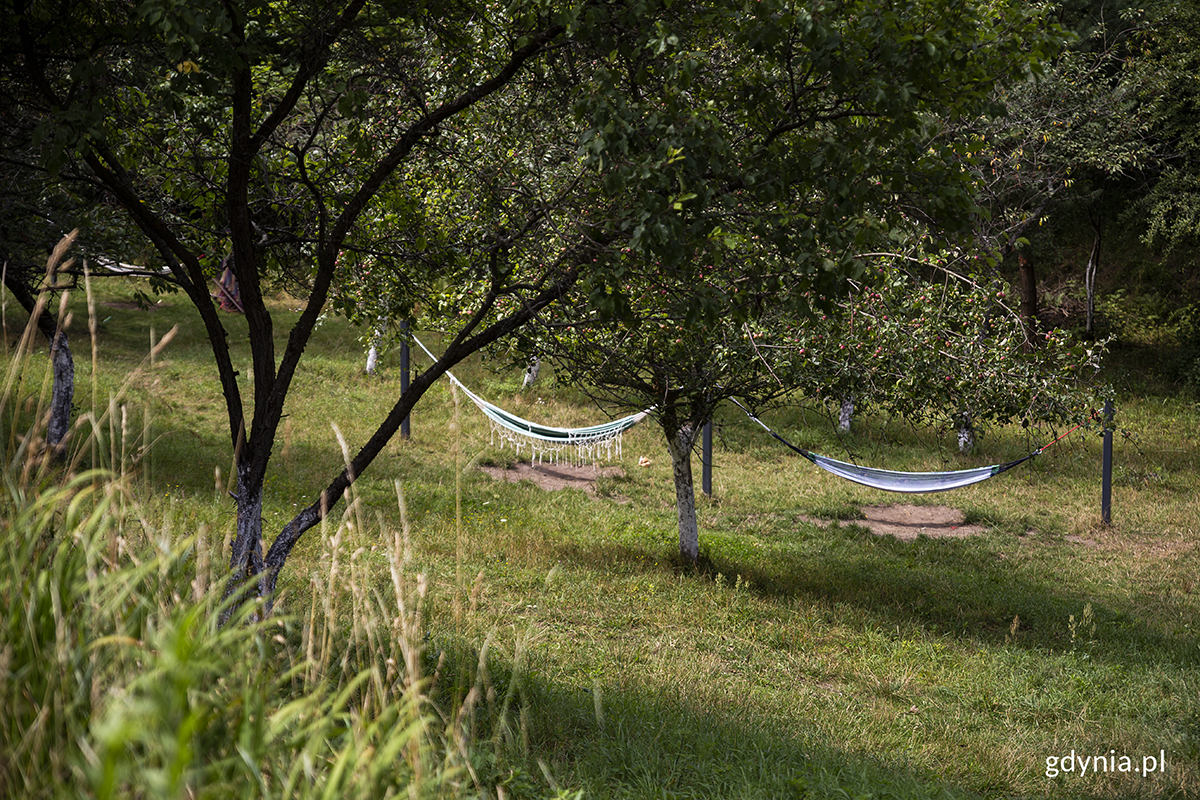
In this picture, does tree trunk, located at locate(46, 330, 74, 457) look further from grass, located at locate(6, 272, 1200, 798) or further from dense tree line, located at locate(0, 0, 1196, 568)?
dense tree line, located at locate(0, 0, 1196, 568)

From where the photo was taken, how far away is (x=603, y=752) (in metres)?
3.48

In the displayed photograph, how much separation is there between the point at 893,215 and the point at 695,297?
1073 millimetres

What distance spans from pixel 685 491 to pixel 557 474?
3957 mm

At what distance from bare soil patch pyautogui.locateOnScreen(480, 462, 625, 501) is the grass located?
0.36 metres

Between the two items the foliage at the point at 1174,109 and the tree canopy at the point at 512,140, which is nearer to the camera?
the tree canopy at the point at 512,140

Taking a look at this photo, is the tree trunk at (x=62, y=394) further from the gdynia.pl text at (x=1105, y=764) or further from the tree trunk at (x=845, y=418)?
the tree trunk at (x=845, y=418)

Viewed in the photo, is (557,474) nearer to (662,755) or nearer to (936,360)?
(936,360)

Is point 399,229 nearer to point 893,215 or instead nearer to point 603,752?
point 893,215

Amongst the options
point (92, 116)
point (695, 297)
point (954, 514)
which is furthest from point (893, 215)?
point (954, 514)

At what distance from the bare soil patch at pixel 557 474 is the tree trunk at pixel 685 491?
2.68m

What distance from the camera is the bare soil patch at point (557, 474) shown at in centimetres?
1080

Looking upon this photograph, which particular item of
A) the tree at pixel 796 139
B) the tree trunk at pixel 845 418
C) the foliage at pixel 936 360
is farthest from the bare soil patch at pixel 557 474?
the tree at pixel 796 139

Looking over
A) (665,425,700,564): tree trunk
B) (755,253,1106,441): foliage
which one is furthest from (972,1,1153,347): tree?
(665,425,700,564): tree trunk

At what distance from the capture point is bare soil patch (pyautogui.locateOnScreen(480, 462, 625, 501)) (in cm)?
1080
